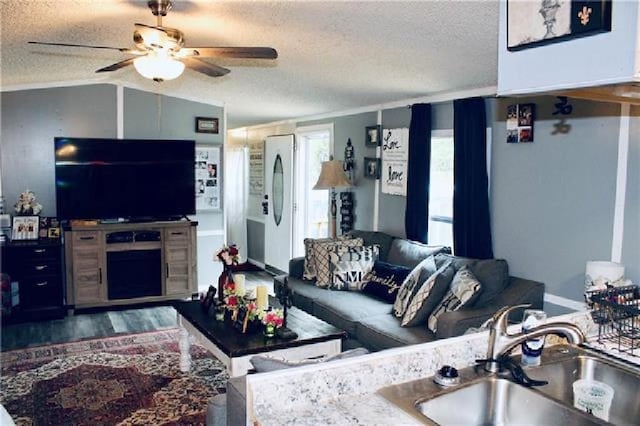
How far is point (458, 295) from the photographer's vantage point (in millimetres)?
3682

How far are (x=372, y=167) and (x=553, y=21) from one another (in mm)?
4538

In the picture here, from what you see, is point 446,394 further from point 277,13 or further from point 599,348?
point 277,13

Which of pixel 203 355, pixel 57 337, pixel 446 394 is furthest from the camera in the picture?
pixel 57 337

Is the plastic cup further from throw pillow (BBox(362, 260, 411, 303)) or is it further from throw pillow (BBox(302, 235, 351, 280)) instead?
throw pillow (BBox(302, 235, 351, 280))

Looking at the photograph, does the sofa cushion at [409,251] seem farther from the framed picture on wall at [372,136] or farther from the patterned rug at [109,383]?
the patterned rug at [109,383]

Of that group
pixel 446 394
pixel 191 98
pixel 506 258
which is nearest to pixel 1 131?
pixel 191 98

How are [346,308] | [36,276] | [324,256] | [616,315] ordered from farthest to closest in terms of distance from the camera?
1. [36,276]
2. [324,256]
3. [346,308]
4. [616,315]

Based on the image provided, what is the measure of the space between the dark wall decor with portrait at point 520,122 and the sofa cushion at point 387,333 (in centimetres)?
157

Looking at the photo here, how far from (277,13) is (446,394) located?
7.71ft

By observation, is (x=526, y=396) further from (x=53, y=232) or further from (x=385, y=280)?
(x=53, y=232)

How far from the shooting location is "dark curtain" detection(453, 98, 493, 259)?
429 cm

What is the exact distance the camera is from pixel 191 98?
6.55 meters

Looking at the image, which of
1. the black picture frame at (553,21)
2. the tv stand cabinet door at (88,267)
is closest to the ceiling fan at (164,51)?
the black picture frame at (553,21)

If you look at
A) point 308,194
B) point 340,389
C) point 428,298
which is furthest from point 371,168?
point 340,389
